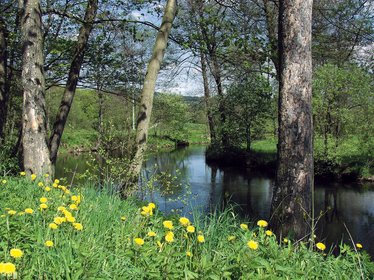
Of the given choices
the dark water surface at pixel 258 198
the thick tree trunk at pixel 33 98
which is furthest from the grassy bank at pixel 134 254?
the dark water surface at pixel 258 198

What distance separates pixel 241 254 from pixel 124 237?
817mm

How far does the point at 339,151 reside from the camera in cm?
1605

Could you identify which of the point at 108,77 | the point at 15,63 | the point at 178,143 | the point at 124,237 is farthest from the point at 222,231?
the point at 178,143

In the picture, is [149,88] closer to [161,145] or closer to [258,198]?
[161,145]

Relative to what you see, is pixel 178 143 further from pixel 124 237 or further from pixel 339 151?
pixel 124 237

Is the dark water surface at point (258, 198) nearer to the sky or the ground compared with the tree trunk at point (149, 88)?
nearer to the ground

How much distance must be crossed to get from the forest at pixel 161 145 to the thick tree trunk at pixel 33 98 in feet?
0.05

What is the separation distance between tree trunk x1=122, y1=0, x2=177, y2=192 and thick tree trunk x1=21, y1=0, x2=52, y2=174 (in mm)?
1482

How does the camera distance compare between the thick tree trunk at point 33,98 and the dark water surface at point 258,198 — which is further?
the dark water surface at point 258,198

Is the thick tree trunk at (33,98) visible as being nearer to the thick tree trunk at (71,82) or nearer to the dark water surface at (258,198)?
the dark water surface at (258,198)

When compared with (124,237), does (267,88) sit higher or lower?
higher

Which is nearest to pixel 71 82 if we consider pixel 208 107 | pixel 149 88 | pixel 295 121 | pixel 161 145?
pixel 149 88

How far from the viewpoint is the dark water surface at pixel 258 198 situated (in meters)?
8.93

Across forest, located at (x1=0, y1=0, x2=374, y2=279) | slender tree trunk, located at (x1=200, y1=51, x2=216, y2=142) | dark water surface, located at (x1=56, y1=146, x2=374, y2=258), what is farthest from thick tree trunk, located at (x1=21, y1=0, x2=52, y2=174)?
slender tree trunk, located at (x1=200, y1=51, x2=216, y2=142)
